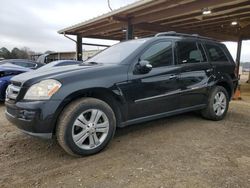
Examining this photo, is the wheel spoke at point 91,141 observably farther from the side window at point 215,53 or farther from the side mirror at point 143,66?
the side window at point 215,53

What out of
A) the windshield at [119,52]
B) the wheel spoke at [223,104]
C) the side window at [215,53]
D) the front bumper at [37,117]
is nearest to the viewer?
the front bumper at [37,117]

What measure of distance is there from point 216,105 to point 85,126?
9.65ft

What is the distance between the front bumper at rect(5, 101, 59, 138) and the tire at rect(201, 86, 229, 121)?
3100mm

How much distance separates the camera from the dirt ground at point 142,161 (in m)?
2.51

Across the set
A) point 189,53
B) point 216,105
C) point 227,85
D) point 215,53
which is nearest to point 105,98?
point 189,53

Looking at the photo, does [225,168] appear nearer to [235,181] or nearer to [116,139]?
[235,181]

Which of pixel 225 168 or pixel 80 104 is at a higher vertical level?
pixel 80 104

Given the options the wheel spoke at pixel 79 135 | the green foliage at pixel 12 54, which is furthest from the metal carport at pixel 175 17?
the green foliage at pixel 12 54

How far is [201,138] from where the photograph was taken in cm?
380

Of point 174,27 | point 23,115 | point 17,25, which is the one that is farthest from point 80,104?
point 17,25

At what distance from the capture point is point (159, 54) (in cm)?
389

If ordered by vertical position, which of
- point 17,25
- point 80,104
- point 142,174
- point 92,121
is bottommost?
point 142,174

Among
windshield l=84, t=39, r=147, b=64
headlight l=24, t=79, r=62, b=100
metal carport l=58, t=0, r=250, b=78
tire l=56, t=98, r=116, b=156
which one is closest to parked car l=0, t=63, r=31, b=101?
windshield l=84, t=39, r=147, b=64

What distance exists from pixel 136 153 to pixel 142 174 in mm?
575
